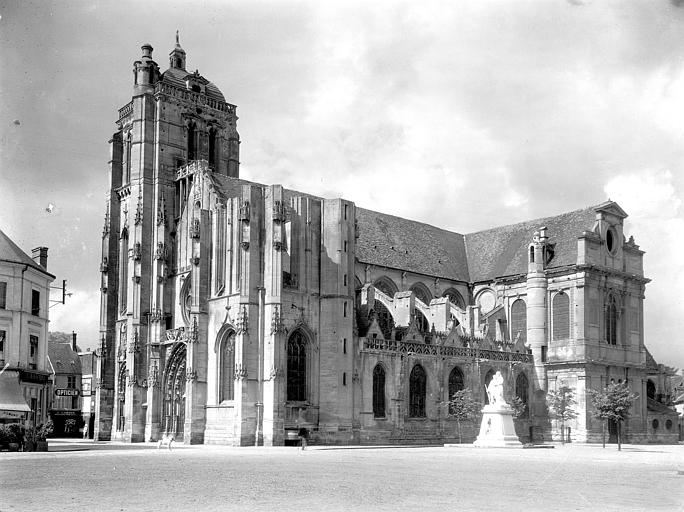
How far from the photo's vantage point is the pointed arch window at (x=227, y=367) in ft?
182

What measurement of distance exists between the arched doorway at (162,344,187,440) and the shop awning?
1463cm

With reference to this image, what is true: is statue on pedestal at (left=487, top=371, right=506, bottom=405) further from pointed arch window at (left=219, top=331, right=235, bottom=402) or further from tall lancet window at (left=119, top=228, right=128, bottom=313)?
tall lancet window at (left=119, top=228, right=128, bottom=313)

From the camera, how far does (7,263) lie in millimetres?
49688

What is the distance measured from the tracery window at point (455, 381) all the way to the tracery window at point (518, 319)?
10930 millimetres

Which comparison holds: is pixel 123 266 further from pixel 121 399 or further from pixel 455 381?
pixel 455 381

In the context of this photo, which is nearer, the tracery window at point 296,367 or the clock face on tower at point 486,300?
the tracery window at point 296,367

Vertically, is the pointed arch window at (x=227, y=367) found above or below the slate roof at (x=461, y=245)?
below

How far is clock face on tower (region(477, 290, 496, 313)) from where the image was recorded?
78062 millimetres

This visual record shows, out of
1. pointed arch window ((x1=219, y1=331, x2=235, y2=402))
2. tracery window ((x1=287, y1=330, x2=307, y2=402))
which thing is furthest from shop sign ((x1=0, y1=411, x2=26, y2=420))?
tracery window ((x1=287, y1=330, x2=307, y2=402))

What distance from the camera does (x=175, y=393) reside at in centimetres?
6094

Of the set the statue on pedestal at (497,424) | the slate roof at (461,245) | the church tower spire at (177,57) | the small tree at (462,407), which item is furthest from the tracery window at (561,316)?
the church tower spire at (177,57)

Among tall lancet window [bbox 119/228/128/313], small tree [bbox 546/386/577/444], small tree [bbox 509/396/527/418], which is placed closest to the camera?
small tree [bbox 509/396/527/418]

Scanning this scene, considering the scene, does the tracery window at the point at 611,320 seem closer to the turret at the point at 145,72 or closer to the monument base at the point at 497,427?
the monument base at the point at 497,427

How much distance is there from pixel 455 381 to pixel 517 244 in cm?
1980
